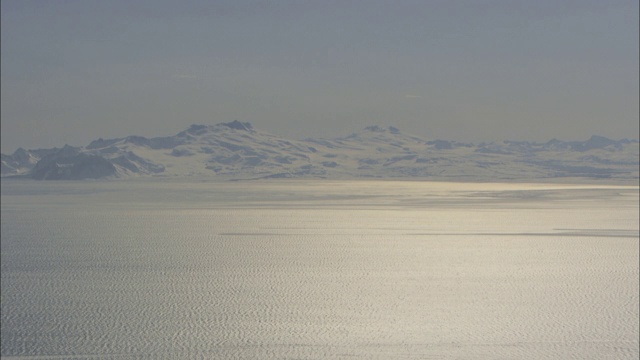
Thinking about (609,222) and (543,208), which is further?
(543,208)

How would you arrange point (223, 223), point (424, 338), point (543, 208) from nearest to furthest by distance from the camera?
point (424, 338) → point (223, 223) → point (543, 208)

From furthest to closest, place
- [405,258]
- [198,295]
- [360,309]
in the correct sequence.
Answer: [405,258] → [198,295] → [360,309]

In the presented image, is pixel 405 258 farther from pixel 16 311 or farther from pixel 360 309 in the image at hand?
pixel 16 311

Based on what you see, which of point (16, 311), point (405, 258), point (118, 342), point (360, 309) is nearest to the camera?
point (118, 342)

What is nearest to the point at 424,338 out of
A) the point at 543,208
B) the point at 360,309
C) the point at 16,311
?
the point at 360,309

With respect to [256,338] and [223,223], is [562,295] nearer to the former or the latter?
[256,338]

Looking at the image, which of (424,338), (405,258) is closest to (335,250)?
(405,258)
